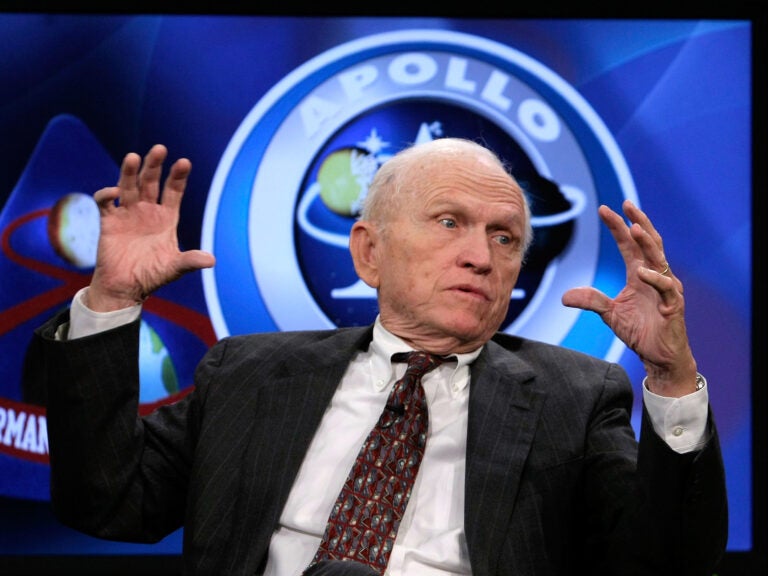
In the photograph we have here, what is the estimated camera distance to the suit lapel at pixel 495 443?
1.90 meters

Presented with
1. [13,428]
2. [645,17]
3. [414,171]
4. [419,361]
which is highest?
[645,17]

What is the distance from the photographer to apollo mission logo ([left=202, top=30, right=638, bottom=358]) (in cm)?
319

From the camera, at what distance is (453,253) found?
7.02 ft

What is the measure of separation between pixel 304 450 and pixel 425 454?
0.25 meters

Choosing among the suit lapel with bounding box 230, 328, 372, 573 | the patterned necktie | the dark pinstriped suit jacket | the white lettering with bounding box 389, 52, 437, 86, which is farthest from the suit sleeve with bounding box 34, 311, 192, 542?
the white lettering with bounding box 389, 52, 437, 86

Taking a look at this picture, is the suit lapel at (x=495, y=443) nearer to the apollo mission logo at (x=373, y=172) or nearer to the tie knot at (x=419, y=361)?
the tie knot at (x=419, y=361)

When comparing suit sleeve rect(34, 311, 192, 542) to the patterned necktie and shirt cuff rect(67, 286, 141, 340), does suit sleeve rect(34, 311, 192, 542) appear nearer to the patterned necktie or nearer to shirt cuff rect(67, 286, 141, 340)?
shirt cuff rect(67, 286, 141, 340)

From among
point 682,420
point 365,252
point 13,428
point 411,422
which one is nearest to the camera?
point 682,420

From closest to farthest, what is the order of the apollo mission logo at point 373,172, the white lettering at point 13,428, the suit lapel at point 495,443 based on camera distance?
the suit lapel at point 495,443 → the white lettering at point 13,428 → the apollo mission logo at point 373,172

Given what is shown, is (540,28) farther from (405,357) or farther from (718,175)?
(405,357)

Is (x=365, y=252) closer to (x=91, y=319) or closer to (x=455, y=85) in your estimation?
(x=91, y=319)

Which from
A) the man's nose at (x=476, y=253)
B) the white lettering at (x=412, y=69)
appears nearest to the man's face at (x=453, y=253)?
the man's nose at (x=476, y=253)

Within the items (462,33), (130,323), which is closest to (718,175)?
(462,33)

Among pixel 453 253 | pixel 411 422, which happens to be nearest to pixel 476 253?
pixel 453 253
